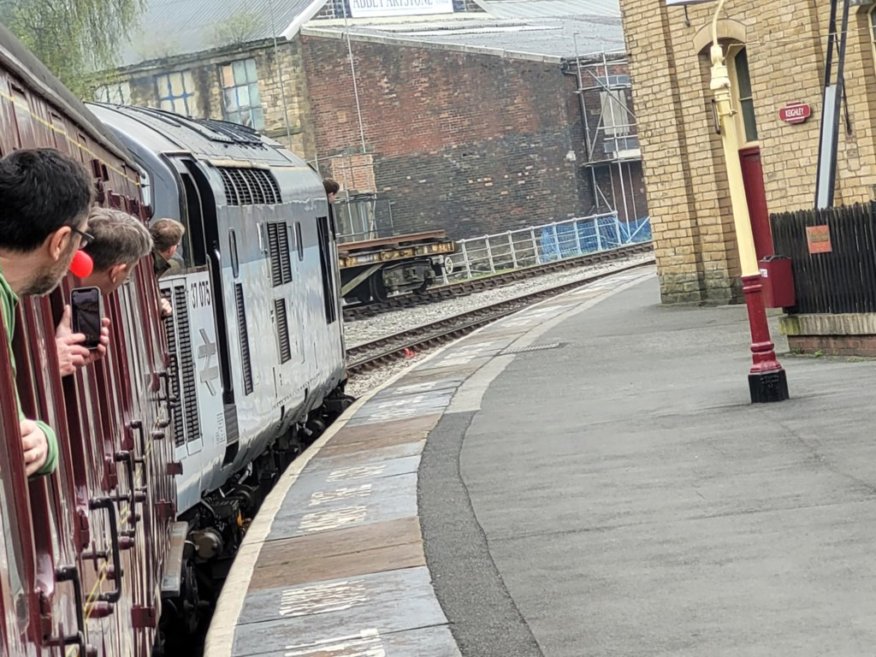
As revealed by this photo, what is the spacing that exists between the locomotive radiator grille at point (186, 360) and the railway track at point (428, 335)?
1275 cm

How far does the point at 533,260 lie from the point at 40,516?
4404cm

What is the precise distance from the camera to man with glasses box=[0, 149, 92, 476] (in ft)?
9.89

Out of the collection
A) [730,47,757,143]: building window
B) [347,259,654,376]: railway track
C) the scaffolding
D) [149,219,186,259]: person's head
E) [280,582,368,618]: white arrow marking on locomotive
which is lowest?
[280,582,368,618]: white arrow marking on locomotive

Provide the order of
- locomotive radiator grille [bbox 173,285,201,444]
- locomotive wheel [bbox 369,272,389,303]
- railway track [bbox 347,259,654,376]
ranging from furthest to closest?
locomotive wheel [bbox 369,272,389,303] → railway track [bbox 347,259,654,376] → locomotive radiator grille [bbox 173,285,201,444]

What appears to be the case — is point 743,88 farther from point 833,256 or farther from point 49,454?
point 49,454

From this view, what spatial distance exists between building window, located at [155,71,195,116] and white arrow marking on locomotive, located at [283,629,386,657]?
45874 mm

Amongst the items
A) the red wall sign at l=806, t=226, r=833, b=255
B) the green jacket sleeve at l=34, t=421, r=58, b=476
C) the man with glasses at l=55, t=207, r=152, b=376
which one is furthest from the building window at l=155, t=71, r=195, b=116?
the green jacket sleeve at l=34, t=421, r=58, b=476

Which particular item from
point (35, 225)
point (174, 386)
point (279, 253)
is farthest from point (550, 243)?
point (35, 225)

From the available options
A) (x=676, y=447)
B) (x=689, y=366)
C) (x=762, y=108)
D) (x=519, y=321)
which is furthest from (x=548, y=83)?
(x=676, y=447)

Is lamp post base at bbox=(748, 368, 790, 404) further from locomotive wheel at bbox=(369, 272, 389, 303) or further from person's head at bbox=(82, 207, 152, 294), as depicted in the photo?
locomotive wheel at bbox=(369, 272, 389, 303)

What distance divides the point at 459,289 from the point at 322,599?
1136 inches

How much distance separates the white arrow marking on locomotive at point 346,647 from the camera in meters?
6.93

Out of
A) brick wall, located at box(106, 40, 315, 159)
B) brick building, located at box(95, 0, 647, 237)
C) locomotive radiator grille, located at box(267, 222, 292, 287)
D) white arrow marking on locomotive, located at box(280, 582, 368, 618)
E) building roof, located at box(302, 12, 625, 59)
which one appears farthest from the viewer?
brick wall, located at box(106, 40, 315, 159)

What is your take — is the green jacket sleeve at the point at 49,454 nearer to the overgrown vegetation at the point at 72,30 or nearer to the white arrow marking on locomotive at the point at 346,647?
the white arrow marking on locomotive at the point at 346,647
